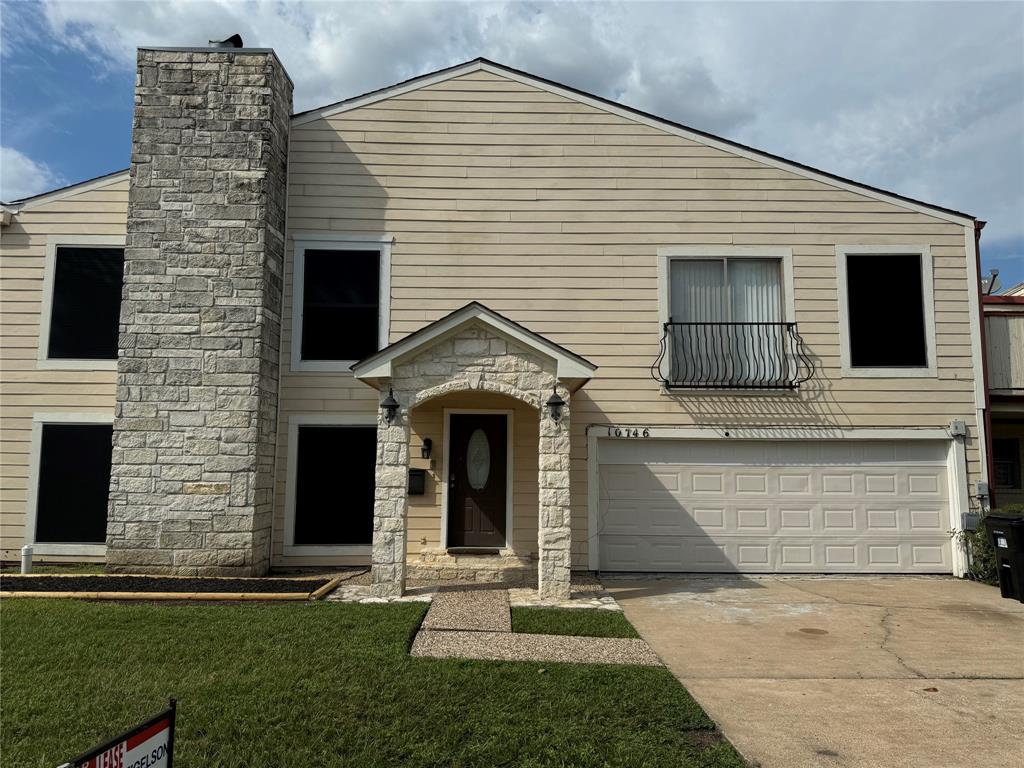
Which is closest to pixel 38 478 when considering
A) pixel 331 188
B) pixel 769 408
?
pixel 331 188

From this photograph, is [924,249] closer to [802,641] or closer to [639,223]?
[639,223]

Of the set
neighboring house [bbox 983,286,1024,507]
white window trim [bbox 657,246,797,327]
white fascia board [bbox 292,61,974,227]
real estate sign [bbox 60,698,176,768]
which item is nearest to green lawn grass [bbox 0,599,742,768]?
real estate sign [bbox 60,698,176,768]

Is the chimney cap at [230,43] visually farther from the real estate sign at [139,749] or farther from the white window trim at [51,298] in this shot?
the real estate sign at [139,749]

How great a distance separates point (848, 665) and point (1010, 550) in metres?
2.02

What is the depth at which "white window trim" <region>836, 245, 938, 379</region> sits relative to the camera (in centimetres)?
951

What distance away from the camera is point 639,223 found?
9844 millimetres

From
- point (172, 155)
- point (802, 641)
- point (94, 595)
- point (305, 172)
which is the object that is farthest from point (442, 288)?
point (802, 641)

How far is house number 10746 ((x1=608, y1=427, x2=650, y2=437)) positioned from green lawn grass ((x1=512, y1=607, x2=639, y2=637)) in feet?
9.59

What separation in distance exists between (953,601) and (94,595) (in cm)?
933

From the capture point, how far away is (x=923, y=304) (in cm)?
966

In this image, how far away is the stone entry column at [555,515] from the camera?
744cm

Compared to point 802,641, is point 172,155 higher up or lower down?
higher up

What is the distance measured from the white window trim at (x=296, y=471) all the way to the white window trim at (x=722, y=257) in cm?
442

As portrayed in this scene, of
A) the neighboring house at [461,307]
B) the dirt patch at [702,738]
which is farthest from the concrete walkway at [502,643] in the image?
the neighboring house at [461,307]
